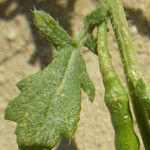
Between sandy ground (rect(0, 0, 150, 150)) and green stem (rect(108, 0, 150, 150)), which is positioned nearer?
green stem (rect(108, 0, 150, 150))

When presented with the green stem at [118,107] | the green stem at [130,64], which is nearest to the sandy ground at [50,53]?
the green stem at [130,64]

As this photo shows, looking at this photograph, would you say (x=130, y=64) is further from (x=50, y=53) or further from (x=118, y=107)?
(x=50, y=53)

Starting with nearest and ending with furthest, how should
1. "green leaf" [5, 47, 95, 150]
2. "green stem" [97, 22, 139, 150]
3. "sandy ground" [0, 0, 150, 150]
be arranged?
"green stem" [97, 22, 139, 150]
"green leaf" [5, 47, 95, 150]
"sandy ground" [0, 0, 150, 150]

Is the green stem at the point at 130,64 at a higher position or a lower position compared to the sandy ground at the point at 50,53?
lower

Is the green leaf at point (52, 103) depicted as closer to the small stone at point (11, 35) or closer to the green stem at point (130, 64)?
the green stem at point (130, 64)

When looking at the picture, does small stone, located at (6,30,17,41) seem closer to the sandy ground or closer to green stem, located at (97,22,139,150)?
the sandy ground

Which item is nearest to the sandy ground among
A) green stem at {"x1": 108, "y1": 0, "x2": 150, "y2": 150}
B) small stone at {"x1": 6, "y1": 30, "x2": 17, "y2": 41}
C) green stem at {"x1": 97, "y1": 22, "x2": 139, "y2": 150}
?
small stone at {"x1": 6, "y1": 30, "x2": 17, "y2": 41}
